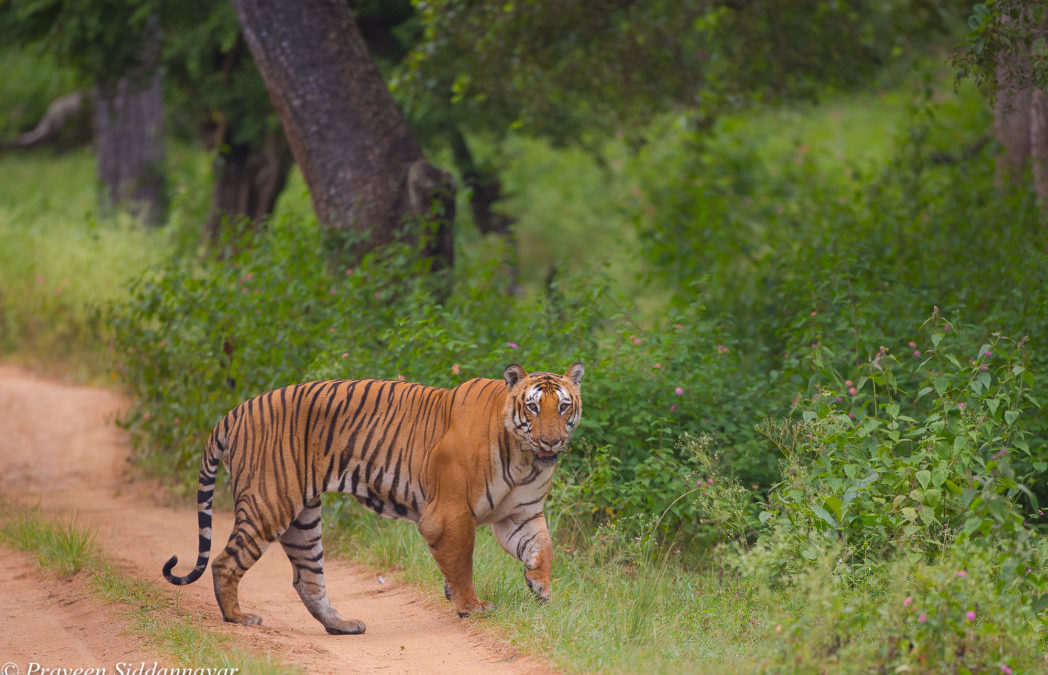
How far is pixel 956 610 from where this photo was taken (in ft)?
13.1

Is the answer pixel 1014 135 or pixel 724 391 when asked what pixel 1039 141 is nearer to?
pixel 1014 135

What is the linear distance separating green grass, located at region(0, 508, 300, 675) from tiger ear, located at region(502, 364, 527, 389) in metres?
1.58

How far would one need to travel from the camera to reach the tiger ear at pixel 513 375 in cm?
500

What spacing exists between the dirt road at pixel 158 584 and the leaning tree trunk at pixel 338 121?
104 inches

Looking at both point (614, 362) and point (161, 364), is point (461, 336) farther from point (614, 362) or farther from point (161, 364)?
point (161, 364)

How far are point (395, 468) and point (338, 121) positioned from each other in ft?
14.3

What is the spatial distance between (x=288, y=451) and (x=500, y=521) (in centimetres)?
108

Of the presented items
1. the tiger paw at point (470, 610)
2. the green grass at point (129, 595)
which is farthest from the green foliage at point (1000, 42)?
the green grass at point (129, 595)

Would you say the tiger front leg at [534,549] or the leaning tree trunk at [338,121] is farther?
Result: the leaning tree trunk at [338,121]

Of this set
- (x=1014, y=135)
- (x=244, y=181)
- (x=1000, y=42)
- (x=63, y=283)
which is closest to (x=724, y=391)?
(x=1000, y=42)

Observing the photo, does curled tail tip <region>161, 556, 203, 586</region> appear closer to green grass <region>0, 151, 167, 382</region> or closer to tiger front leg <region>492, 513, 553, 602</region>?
tiger front leg <region>492, 513, 553, 602</region>

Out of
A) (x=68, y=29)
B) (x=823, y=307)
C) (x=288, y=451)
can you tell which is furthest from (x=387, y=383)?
(x=68, y=29)

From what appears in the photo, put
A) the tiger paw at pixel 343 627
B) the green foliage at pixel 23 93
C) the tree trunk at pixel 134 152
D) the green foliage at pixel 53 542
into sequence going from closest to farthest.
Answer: the tiger paw at pixel 343 627, the green foliage at pixel 53 542, the tree trunk at pixel 134 152, the green foliage at pixel 23 93

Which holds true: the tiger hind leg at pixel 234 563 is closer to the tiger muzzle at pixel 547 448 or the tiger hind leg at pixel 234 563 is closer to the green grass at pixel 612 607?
the green grass at pixel 612 607
